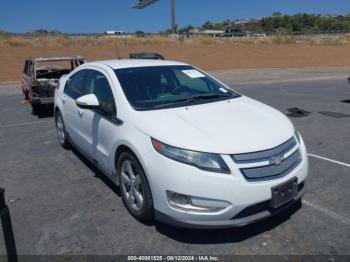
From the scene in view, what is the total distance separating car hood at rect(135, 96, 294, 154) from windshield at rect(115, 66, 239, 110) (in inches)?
9.5

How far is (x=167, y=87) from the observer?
4.48m

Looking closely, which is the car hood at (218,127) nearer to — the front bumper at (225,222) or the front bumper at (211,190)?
the front bumper at (211,190)

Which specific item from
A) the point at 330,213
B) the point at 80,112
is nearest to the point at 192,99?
the point at 80,112

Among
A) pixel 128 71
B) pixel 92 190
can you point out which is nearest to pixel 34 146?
pixel 92 190

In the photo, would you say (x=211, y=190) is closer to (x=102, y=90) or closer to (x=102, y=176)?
(x=102, y=90)

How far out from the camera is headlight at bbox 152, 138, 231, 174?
305 cm

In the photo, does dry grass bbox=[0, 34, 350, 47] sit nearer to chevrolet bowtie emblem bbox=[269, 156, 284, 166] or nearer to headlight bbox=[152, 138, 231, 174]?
headlight bbox=[152, 138, 231, 174]

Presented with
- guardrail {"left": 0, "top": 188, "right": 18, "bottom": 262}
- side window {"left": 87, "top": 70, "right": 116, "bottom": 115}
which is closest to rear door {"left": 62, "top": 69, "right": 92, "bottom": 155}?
side window {"left": 87, "top": 70, "right": 116, "bottom": 115}

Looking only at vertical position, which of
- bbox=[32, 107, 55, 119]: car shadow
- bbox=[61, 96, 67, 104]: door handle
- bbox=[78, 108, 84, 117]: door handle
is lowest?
bbox=[32, 107, 55, 119]: car shadow

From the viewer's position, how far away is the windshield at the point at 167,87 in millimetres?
4055

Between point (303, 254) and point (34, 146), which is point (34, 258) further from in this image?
point (34, 146)

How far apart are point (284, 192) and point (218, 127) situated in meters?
0.83

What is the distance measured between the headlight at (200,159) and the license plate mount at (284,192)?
474 millimetres

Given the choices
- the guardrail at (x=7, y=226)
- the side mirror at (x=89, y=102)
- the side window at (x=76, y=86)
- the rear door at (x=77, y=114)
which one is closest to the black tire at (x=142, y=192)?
the side mirror at (x=89, y=102)
